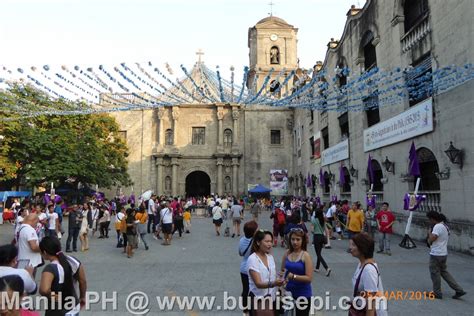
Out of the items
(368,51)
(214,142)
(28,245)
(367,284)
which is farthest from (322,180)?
(367,284)

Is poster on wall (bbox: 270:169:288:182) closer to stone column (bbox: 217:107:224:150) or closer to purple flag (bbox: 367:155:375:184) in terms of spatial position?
stone column (bbox: 217:107:224:150)

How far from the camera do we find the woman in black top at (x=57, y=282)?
11.8ft

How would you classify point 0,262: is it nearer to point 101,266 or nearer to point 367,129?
point 101,266

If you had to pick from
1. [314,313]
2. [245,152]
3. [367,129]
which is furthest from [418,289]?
[245,152]

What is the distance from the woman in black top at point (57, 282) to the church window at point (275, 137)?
3352cm

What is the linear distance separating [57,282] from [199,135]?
33.7 meters

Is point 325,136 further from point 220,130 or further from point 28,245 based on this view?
point 28,245

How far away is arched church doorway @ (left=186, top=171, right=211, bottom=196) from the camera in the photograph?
39.8m

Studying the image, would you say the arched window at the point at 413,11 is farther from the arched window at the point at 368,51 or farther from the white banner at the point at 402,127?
the white banner at the point at 402,127

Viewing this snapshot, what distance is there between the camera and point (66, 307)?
3697 mm

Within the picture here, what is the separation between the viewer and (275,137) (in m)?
37.1

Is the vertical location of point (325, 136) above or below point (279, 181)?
above

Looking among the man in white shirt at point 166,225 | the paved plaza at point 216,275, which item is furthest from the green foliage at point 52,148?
the paved plaza at point 216,275

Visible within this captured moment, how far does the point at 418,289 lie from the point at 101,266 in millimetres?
7474
